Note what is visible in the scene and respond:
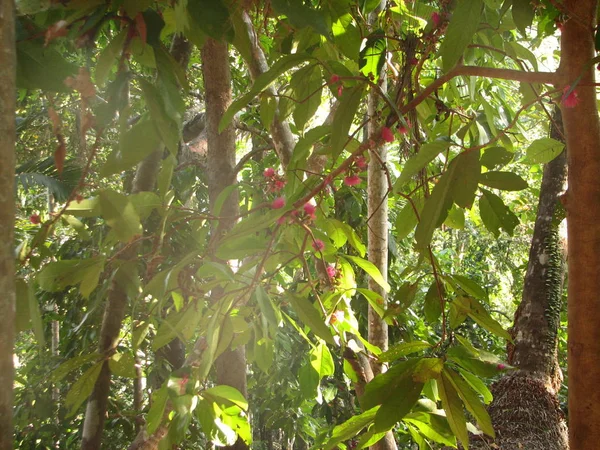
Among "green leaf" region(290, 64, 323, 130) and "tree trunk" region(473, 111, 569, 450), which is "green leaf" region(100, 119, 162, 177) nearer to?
"green leaf" region(290, 64, 323, 130)

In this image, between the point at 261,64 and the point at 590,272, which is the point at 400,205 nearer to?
the point at 261,64

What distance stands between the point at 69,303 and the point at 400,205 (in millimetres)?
1881

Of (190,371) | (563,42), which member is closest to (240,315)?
(190,371)

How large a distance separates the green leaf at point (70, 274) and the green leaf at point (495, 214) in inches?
21.9

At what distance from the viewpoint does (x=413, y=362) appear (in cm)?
65

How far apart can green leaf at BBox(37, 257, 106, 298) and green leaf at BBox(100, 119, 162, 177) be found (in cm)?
28

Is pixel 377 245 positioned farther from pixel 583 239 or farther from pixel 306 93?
pixel 583 239

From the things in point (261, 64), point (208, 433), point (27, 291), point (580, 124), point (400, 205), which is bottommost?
point (208, 433)

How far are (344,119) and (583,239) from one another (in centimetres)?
34

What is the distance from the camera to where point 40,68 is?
512 mm

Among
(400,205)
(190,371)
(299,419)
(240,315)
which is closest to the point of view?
(190,371)

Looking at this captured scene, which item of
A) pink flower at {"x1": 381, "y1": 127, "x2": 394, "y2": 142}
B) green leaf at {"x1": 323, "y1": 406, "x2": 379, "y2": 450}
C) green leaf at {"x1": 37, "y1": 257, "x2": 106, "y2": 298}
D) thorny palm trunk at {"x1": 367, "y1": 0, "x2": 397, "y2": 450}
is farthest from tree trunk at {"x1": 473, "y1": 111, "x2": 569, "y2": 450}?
green leaf at {"x1": 37, "y1": 257, "x2": 106, "y2": 298}

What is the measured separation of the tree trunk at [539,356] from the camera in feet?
6.35

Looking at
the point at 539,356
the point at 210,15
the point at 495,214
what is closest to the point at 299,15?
the point at 210,15
